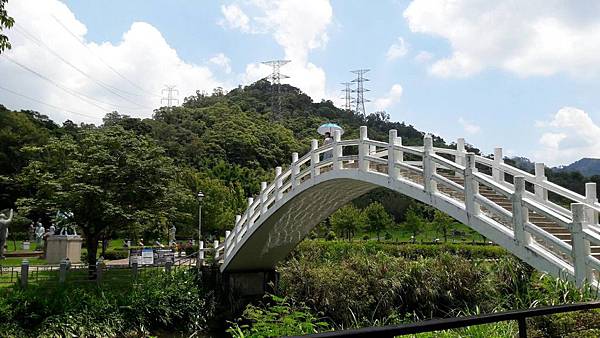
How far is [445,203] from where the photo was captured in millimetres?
9766

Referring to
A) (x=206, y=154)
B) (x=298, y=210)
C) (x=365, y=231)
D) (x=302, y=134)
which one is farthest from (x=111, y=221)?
(x=302, y=134)

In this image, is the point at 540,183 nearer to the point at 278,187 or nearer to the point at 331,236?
the point at 278,187

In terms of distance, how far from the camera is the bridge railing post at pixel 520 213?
26.5ft

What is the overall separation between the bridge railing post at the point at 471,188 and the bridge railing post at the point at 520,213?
958mm

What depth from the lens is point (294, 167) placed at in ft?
48.8

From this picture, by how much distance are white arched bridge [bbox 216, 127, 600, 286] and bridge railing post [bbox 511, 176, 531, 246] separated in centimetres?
1

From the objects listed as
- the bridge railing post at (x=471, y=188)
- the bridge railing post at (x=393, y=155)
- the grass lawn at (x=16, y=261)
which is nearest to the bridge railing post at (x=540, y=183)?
the bridge railing post at (x=471, y=188)

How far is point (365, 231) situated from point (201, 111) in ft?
123

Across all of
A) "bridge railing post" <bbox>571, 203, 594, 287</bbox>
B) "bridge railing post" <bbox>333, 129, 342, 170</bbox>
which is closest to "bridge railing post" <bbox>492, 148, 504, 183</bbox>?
"bridge railing post" <bbox>333, 129, 342, 170</bbox>

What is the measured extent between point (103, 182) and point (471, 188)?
44.0 ft

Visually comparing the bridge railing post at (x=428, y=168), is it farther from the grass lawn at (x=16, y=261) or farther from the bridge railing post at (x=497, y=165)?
the grass lawn at (x=16, y=261)

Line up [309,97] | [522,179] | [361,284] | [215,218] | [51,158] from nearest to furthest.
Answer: [522,179], [361,284], [51,158], [215,218], [309,97]

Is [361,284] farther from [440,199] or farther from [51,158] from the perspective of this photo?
[51,158]

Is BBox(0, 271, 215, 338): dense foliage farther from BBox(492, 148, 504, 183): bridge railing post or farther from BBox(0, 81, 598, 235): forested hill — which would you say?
BBox(492, 148, 504, 183): bridge railing post
